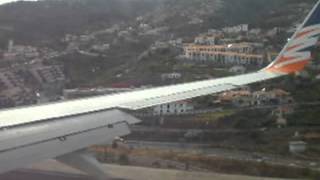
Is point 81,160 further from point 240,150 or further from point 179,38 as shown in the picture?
point 179,38

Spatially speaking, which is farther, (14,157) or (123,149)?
(123,149)

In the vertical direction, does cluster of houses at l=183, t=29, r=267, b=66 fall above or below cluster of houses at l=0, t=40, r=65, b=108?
above

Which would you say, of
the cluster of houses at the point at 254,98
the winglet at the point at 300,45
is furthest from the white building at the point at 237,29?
the winglet at the point at 300,45

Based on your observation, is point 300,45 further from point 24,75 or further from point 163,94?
point 24,75

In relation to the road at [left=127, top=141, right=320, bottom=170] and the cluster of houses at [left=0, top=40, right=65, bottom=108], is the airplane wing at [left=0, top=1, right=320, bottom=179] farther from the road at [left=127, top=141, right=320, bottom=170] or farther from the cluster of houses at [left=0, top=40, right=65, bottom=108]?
the cluster of houses at [left=0, top=40, right=65, bottom=108]

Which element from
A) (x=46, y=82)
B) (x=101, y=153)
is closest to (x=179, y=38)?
(x=46, y=82)

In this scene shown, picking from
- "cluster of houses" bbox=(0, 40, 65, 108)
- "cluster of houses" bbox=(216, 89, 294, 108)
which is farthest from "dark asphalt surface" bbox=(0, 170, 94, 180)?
"cluster of houses" bbox=(216, 89, 294, 108)

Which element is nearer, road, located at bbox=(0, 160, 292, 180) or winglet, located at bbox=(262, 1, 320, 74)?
road, located at bbox=(0, 160, 292, 180)
